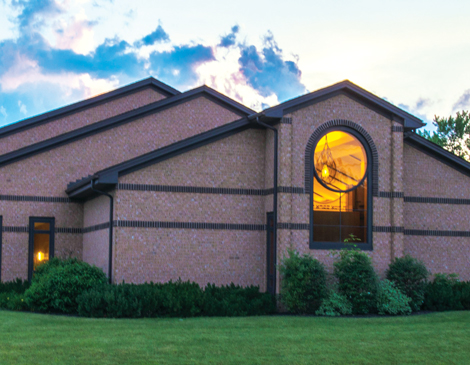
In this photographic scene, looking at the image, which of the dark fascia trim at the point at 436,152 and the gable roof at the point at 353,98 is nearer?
the gable roof at the point at 353,98

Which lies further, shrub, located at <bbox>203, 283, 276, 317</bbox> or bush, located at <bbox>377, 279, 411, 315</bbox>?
bush, located at <bbox>377, 279, 411, 315</bbox>

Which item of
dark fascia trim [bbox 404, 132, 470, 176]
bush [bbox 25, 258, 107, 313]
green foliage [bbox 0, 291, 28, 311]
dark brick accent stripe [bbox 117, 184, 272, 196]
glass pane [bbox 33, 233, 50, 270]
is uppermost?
dark fascia trim [bbox 404, 132, 470, 176]

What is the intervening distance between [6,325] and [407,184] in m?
13.5

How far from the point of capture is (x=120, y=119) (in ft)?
77.5

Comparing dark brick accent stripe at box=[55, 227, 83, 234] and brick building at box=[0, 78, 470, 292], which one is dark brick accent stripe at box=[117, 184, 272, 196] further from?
dark brick accent stripe at box=[55, 227, 83, 234]

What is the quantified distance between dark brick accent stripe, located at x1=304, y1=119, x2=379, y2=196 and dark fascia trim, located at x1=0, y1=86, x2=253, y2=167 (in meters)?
7.92

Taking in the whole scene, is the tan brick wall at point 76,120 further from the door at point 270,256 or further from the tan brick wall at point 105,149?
the door at point 270,256

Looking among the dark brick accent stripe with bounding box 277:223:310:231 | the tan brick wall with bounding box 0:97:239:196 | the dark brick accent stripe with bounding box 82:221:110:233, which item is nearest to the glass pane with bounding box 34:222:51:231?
the tan brick wall with bounding box 0:97:239:196

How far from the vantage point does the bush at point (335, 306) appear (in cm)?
1712

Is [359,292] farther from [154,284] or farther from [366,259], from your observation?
[154,284]

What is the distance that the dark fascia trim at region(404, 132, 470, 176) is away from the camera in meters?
20.7

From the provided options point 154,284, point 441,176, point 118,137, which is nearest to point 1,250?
point 118,137

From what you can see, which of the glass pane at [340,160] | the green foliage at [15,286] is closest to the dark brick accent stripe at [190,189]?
the glass pane at [340,160]

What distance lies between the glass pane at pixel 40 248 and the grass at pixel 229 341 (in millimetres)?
6841
